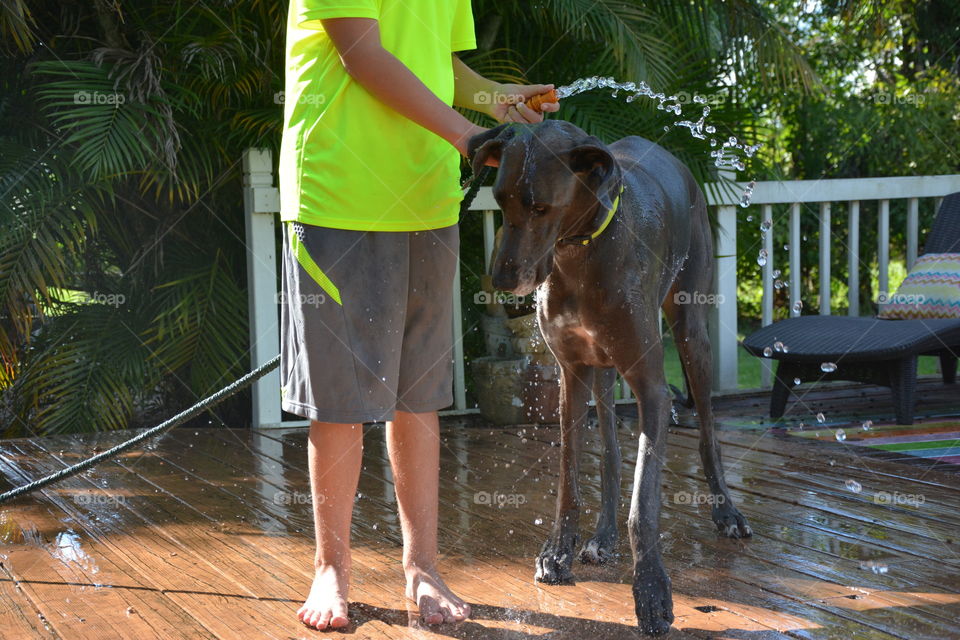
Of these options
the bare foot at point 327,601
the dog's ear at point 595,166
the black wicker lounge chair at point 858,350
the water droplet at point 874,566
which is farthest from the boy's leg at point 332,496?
the black wicker lounge chair at point 858,350

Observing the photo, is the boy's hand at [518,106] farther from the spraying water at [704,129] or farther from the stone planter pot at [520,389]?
the spraying water at [704,129]

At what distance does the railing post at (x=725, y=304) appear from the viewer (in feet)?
19.5

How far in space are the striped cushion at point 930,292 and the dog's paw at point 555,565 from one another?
3.47 meters

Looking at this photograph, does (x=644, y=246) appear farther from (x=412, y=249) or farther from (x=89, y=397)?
(x=89, y=397)

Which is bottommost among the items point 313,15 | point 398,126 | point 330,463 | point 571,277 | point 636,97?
point 330,463

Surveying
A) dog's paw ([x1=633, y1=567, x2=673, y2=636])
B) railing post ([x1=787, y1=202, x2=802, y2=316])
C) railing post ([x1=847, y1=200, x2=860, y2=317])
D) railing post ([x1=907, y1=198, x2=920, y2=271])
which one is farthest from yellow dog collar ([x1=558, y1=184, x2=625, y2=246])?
railing post ([x1=907, y1=198, x2=920, y2=271])

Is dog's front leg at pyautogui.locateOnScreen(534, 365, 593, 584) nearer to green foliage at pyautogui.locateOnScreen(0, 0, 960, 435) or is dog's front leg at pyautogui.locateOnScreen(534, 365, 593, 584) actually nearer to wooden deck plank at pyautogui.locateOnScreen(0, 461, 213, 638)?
wooden deck plank at pyautogui.locateOnScreen(0, 461, 213, 638)

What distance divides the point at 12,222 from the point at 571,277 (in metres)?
3.68

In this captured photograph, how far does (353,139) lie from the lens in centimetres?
254

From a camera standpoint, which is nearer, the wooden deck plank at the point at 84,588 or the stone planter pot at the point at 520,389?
the wooden deck plank at the point at 84,588

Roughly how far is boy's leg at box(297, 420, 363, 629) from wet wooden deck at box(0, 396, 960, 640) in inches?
3.7

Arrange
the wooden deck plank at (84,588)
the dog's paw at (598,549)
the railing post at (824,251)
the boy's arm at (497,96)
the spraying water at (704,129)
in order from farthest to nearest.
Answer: the railing post at (824,251) → the spraying water at (704,129) → the dog's paw at (598,549) → the boy's arm at (497,96) → the wooden deck plank at (84,588)

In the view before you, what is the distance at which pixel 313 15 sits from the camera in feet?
7.97

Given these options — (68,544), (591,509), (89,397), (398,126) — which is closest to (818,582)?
(591,509)
